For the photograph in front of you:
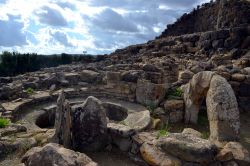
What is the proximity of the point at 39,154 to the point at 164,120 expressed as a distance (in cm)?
491

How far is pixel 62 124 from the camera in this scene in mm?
6172

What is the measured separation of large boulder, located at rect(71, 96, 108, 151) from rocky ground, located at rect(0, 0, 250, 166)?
21 millimetres

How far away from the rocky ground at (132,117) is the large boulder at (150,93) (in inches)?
1.2

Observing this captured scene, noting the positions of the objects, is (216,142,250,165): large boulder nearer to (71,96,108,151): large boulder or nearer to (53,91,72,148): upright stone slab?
(71,96,108,151): large boulder

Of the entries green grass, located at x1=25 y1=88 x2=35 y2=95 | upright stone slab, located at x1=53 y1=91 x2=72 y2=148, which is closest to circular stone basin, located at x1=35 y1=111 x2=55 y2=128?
green grass, located at x1=25 y1=88 x2=35 y2=95

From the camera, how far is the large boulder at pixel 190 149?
5.56 meters

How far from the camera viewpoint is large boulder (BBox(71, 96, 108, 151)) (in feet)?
21.8

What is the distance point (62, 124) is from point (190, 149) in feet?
8.18

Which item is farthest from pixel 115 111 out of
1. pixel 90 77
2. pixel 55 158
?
pixel 55 158

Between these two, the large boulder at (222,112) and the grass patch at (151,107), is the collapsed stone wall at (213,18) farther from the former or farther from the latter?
the large boulder at (222,112)

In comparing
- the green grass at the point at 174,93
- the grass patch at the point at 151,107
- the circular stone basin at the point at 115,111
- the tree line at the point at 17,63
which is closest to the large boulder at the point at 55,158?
the grass patch at the point at 151,107

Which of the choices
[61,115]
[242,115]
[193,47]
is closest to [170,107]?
[242,115]

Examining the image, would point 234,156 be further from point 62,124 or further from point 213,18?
point 213,18

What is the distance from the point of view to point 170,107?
9.30 meters
